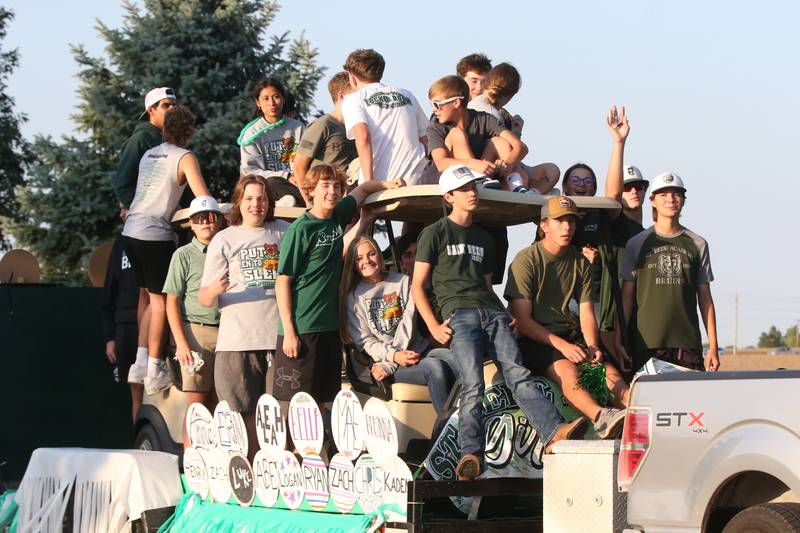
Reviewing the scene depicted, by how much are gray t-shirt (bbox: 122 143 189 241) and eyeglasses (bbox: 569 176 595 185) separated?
2919mm

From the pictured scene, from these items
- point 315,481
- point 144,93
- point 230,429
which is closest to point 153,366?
point 230,429

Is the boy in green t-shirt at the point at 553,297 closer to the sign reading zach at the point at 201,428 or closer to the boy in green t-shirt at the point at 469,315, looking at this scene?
the boy in green t-shirt at the point at 469,315

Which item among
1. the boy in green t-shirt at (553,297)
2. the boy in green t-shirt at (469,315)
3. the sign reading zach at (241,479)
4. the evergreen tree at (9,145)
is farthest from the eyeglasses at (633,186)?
the evergreen tree at (9,145)

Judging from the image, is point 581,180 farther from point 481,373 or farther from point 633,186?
point 481,373

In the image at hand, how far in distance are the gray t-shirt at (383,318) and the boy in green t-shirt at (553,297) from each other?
0.71m

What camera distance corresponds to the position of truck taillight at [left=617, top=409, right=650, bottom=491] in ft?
19.9

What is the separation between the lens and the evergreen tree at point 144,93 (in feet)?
87.5

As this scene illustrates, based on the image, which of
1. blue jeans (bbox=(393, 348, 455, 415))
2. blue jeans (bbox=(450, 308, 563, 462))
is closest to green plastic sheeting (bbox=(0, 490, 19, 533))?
blue jeans (bbox=(393, 348, 455, 415))

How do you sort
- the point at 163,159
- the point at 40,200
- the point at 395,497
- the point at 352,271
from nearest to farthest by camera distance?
1. the point at 395,497
2. the point at 352,271
3. the point at 163,159
4. the point at 40,200

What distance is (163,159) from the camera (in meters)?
10.4

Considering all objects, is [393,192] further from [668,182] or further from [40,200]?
[40,200]

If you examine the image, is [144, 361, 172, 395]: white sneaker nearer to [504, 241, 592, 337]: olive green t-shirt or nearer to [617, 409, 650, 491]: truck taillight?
[504, 241, 592, 337]: olive green t-shirt

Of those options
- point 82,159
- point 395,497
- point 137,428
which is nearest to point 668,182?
point 395,497

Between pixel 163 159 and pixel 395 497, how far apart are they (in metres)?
4.07
